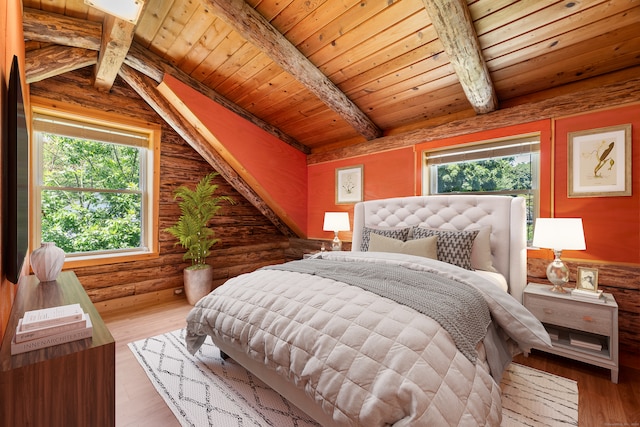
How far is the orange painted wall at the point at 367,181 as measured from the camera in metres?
3.49

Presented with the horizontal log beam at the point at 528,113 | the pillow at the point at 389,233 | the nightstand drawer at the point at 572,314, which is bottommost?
the nightstand drawer at the point at 572,314

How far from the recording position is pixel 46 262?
75.9 inches

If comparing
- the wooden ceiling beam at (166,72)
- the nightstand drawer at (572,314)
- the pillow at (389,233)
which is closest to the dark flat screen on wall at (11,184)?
the wooden ceiling beam at (166,72)

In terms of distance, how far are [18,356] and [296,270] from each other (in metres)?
1.43

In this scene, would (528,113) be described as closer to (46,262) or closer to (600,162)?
(600,162)

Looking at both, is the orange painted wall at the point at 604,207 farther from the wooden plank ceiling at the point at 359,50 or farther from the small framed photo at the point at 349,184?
the small framed photo at the point at 349,184

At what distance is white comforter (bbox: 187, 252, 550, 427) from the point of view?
1022 mm

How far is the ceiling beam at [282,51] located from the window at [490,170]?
3.52 ft

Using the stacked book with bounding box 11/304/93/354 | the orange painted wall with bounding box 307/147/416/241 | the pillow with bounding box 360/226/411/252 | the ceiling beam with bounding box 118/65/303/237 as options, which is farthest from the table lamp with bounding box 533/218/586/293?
the ceiling beam with bounding box 118/65/303/237

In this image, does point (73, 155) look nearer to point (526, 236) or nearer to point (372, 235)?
point (372, 235)

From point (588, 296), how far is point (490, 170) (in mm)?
1418

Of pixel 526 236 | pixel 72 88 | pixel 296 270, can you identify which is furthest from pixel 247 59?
pixel 526 236

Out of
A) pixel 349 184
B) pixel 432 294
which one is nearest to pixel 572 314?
pixel 432 294

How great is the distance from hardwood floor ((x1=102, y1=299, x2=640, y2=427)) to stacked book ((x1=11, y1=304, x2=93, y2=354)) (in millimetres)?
845
